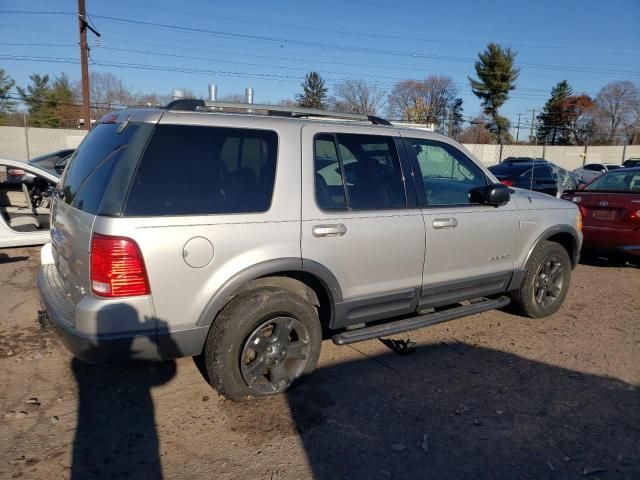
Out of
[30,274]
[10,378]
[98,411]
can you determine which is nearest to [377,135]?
[98,411]

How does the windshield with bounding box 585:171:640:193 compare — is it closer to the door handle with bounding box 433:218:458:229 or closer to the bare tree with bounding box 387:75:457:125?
the door handle with bounding box 433:218:458:229

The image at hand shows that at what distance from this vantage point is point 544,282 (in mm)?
4961

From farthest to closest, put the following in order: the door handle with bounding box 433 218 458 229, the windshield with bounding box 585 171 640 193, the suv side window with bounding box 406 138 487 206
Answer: the windshield with bounding box 585 171 640 193 < the suv side window with bounding box 406 138 487 206 < the door handle with bounding box 433 218 458 229

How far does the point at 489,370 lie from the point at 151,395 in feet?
8.66

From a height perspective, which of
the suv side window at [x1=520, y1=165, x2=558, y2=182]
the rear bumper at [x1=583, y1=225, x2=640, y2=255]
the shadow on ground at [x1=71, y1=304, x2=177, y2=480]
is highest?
the suv side window at [x1=520, y1=165, x2=558, y2=182]

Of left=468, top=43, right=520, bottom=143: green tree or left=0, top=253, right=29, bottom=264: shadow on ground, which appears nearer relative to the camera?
left=0, top=253, right=29, bottom=264: shadow on ground

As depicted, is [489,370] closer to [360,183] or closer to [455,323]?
[455,323]

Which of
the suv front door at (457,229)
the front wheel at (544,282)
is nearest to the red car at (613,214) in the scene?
the front wheel at (544,282)

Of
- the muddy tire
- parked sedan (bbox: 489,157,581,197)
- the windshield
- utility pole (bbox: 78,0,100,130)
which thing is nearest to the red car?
the windshield

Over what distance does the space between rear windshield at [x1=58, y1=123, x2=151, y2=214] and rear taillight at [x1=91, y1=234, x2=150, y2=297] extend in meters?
0.25

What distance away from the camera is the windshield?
7184mm

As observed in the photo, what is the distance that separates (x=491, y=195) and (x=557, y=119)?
227 feet

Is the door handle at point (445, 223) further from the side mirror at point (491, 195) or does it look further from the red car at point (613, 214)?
the red car at point (613, 214)

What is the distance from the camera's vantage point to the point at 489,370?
3.84 meters
